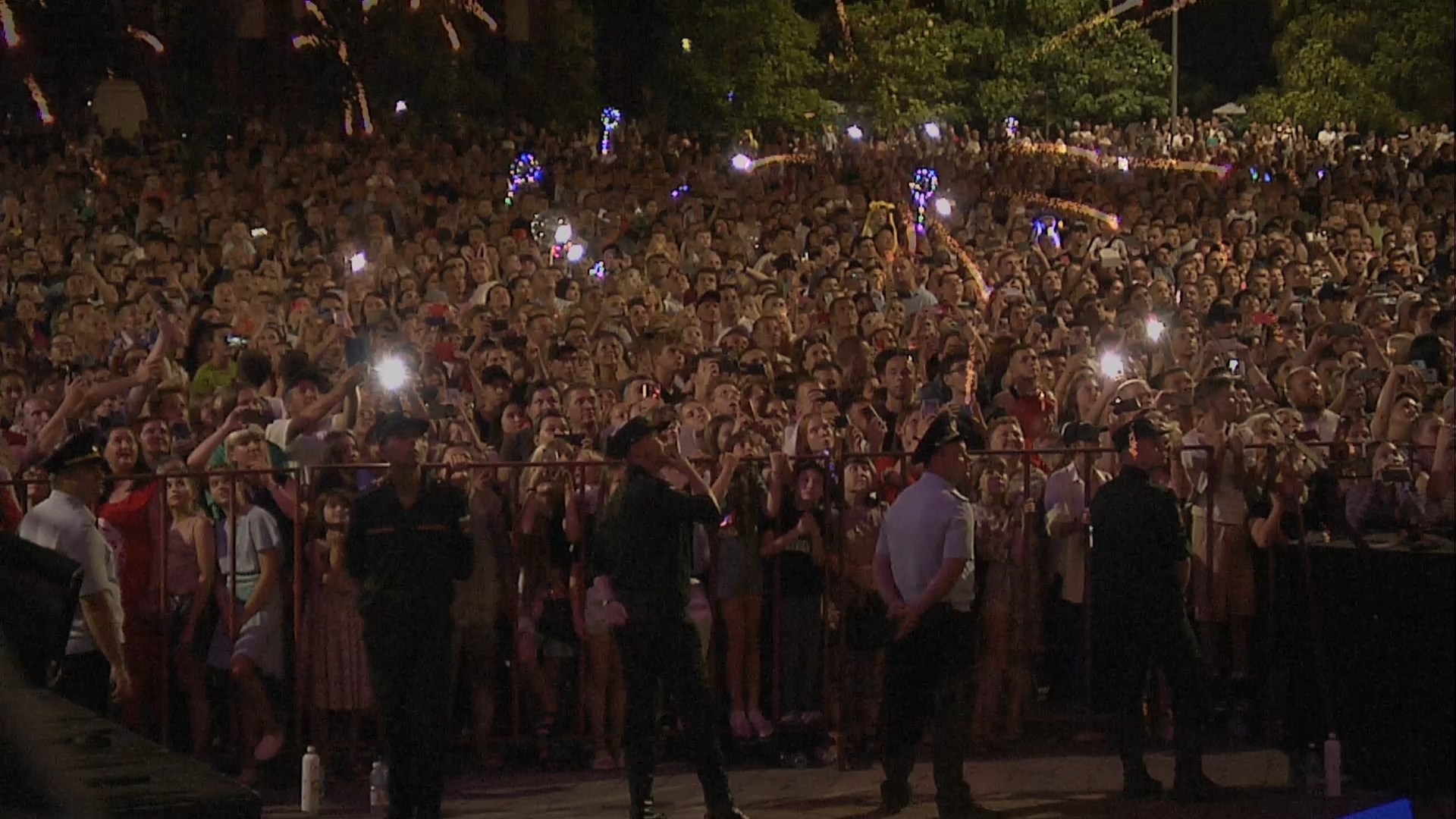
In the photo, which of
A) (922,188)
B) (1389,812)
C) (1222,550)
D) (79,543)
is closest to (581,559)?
(79,543)

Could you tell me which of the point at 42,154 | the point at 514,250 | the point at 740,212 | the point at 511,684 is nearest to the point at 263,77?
the point at 42,154

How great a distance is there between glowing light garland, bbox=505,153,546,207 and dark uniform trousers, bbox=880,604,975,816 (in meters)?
13.2

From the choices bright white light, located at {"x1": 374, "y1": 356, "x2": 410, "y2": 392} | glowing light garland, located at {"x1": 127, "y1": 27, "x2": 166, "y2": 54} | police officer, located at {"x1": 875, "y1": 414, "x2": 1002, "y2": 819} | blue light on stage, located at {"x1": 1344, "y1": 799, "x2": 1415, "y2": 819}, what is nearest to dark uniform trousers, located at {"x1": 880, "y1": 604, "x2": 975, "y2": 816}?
police officer, located at {"x1": 875, "y1": 414, "x2": 1002, "y2": 819}

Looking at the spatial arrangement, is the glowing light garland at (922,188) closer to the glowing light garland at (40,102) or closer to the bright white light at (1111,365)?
the bright white light at (1111,365)

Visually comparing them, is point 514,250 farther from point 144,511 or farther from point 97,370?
point 144,511

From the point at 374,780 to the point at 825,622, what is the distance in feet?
7.28

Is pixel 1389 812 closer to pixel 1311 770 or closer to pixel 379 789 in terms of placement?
pixel 1311 770

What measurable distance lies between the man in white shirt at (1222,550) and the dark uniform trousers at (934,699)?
6.46 ft

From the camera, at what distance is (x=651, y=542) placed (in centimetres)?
846

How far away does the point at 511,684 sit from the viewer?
9648 millimetres

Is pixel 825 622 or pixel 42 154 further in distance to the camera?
pixel 42 154

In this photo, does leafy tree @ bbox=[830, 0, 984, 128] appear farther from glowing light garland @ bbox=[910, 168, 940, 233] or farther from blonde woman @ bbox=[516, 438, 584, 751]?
blonde woman @ bbox=[516, 438, 584, 751]

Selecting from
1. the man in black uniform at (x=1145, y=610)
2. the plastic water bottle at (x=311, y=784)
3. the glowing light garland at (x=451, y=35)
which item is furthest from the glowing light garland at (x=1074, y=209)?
the plastic water bottle at (x=311, y=784)

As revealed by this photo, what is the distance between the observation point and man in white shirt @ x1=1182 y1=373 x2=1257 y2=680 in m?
10.2
